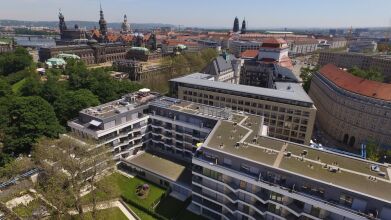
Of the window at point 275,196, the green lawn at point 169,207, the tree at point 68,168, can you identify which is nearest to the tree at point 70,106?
the tree at point 68,168

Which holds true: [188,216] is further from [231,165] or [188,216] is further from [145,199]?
[231,165]

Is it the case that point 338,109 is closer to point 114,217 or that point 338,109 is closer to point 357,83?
point 357,83

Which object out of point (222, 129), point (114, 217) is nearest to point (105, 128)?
point (114, 217)

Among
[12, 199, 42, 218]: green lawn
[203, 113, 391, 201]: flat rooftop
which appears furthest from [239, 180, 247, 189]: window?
[12, 199, 42, 218]: green lawn

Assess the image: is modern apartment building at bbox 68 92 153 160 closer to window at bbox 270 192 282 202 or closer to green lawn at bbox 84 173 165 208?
green lawn at bbox 84 173 165 208

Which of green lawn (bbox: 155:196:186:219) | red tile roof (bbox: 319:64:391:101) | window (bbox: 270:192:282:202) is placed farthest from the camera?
red tile roof (bbox: 319:64:391:101)

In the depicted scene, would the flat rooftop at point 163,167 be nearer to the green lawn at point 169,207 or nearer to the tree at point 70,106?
the green lawn at point 169,207
